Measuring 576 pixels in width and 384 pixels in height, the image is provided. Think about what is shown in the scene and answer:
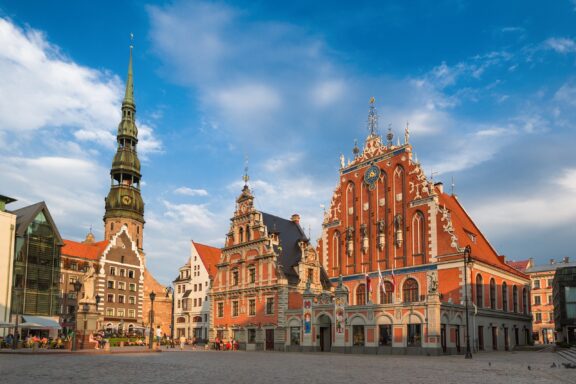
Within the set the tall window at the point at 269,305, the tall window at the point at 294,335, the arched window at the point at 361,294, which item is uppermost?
the arched window at the point at 361,294

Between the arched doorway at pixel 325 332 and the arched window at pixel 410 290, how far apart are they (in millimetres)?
7217

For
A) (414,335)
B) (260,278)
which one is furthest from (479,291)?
(260,278)

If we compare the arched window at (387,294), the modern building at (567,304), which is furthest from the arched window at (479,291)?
the modern building at (567,304)

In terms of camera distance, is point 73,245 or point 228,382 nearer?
point 228,382

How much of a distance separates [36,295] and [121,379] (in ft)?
163

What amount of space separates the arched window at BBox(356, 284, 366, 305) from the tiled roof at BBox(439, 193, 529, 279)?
34.4 ft

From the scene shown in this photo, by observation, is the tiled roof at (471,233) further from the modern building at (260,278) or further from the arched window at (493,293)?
the modern building at (260,278)

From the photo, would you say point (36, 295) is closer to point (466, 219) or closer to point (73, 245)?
point (73, 245)

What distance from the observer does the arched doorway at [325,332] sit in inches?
1897

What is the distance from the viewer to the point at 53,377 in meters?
17.9

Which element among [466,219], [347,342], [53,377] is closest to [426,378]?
[53,377]

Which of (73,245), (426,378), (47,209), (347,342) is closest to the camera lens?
(426,378)

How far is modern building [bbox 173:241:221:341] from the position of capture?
243ft

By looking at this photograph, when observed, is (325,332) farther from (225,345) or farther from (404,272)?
(225,345)
